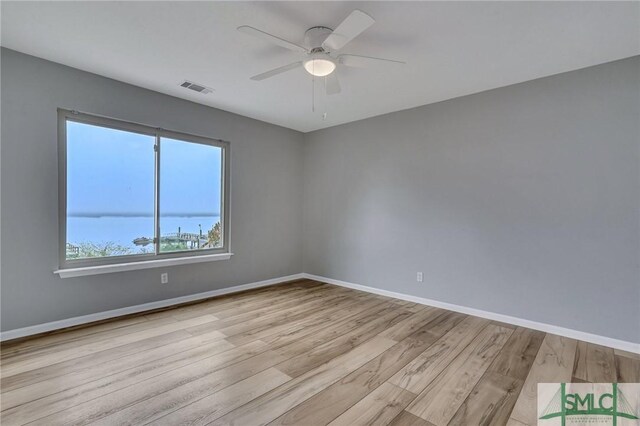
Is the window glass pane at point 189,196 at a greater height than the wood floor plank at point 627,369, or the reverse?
→ the window glass pane at point 189,196

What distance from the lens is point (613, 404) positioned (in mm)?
1852

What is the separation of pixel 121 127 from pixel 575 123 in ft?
15.7

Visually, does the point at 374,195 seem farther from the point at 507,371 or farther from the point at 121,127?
the point at 121,127

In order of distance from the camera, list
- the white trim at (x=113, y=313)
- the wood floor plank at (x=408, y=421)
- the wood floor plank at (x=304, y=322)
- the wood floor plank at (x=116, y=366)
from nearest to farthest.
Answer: the wood floor plank at (x=408, y=421), the wood floor plank at (x=116, y=366), the white trim at (x=113, y=313), the wood floor plank at (x=304, y=322)

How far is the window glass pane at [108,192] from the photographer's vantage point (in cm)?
299

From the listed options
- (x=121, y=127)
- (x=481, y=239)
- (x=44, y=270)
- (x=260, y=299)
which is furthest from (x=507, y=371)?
(x=121, y=127)

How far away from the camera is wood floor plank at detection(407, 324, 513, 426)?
176 centimetres

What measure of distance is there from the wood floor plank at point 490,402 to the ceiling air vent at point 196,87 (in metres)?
3.79

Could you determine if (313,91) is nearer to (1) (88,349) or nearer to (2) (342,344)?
(2) (342,344)

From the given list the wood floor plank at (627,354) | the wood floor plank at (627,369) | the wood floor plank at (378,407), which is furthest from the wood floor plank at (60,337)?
the wood floor plank at (627,354)

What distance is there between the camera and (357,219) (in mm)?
4539

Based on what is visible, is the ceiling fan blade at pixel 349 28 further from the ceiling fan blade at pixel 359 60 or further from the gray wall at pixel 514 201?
the gray wall at pixel 514 201

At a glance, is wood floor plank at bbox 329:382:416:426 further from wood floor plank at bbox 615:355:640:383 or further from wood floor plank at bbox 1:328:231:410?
wood floor plank at bbox 615:355:640:383

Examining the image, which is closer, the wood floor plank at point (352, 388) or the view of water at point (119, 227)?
the wood floor plank at point (352, 388)
